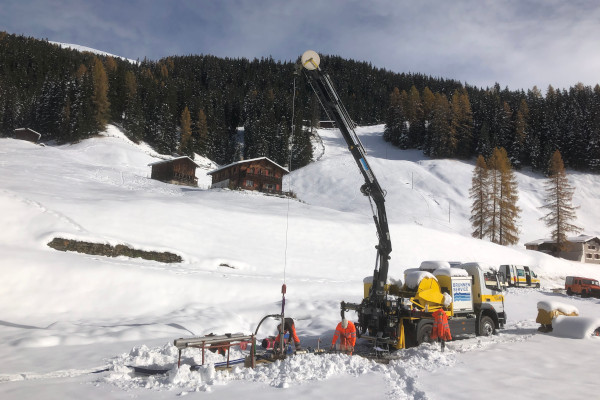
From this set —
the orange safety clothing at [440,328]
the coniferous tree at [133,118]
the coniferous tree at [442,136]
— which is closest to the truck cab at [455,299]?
the orange safety clothing at [440,328]

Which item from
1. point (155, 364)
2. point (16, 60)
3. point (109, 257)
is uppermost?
point (16, 60)

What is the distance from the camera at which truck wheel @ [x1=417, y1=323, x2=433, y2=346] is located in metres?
12.5

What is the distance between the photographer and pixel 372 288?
1338 centimetres

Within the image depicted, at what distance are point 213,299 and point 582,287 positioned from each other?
31820mm

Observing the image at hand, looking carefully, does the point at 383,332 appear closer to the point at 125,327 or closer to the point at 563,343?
the point at 563,343

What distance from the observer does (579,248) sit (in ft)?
188

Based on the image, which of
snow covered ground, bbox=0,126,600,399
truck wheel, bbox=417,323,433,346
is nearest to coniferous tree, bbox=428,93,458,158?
snow covered ground, bbox=0,126,600,399

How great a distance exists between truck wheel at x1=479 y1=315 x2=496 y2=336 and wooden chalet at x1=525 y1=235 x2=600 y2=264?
48588 millimetres

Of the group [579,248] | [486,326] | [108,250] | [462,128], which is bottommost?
[486,326]

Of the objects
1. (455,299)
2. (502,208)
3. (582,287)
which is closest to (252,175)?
(502,208)

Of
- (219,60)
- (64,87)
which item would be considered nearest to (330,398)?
(64,87)

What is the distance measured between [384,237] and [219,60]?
591ft

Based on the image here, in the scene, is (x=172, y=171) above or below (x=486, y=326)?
above

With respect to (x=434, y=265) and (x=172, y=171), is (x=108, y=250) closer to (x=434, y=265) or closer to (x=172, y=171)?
(x=434, y=265)
